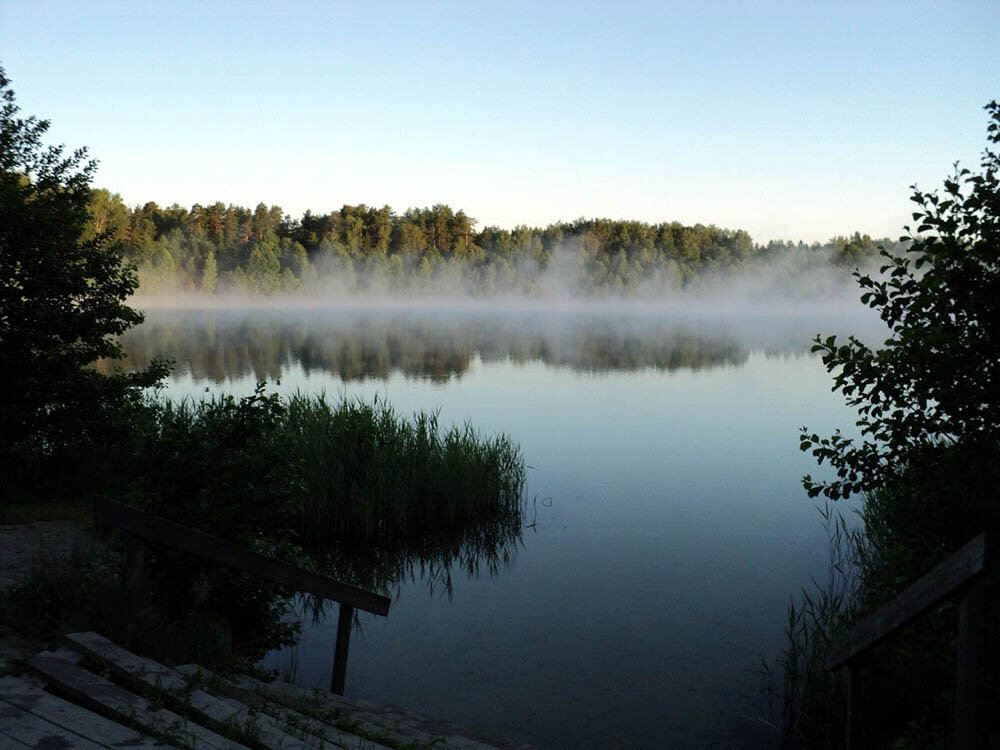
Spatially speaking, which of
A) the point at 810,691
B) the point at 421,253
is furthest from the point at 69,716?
the point at 421,253

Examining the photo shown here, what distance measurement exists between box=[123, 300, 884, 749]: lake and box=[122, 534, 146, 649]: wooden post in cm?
355

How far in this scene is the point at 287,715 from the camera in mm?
5355

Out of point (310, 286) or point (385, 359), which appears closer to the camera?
point (385, 359)

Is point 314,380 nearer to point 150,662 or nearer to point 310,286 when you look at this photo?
point 150,662

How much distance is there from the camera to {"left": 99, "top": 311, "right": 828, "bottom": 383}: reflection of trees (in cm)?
4462

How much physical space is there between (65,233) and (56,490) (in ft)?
13.8

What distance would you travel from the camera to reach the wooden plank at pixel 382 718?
5.93 meters

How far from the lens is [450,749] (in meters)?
5.76

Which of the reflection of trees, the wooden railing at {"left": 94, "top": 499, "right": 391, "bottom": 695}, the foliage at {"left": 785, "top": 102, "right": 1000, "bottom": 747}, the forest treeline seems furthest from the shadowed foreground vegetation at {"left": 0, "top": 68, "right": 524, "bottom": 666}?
the forest treeline

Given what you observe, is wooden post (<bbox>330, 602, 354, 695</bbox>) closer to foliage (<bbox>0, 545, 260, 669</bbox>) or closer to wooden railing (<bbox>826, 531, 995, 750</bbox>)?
foliage (<bbox>0, 545, 260, 669</bbox>)

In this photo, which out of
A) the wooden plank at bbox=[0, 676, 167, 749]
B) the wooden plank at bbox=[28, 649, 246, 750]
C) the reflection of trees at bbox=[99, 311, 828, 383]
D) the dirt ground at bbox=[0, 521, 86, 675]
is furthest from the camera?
the reflection of trees at bbox=[99, 311, 828, 383]

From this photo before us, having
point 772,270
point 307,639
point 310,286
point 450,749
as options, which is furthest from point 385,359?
point 772,270

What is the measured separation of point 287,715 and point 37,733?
1659mm

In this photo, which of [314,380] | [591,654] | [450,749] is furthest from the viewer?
[314,380]
